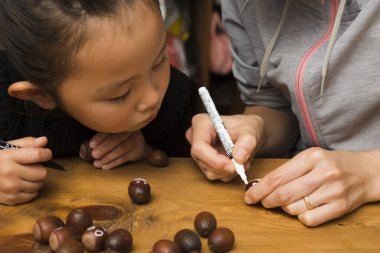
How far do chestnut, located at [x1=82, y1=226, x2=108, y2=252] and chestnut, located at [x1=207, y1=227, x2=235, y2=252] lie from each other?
0.18 meters

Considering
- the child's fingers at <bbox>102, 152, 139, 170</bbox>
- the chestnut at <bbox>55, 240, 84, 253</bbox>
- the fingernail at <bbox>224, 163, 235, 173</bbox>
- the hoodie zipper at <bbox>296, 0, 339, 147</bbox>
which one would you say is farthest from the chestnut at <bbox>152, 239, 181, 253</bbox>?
the hoodie zipper at <bbox>296, 0, 339, 147</bbox>

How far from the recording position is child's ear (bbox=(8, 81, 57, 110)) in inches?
42.4

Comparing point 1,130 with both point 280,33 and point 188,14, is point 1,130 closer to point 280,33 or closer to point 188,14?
point 280,33

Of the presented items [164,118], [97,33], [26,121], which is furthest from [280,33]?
[26,121]

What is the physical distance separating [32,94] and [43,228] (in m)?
0.34

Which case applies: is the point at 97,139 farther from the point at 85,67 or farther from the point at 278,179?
the point at 278,179

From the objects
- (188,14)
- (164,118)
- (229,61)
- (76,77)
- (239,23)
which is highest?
(76,77)

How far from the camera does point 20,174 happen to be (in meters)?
1.02

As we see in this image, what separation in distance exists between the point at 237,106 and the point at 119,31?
2009mm

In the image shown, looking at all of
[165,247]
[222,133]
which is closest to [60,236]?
[165,247]

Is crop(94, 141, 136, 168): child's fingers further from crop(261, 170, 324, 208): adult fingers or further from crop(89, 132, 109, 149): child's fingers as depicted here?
crop(261, 170, 324, 208): adult fingers

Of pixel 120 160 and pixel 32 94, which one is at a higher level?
pixel 32 94

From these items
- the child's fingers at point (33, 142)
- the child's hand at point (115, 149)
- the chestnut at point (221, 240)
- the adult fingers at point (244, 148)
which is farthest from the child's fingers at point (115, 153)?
the chestnut at point (221, 240)

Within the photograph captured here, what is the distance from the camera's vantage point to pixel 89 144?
117cm
